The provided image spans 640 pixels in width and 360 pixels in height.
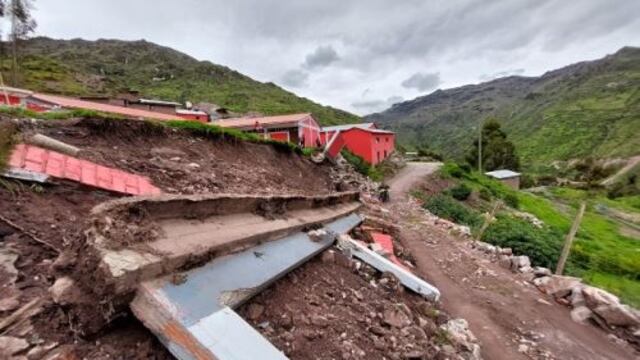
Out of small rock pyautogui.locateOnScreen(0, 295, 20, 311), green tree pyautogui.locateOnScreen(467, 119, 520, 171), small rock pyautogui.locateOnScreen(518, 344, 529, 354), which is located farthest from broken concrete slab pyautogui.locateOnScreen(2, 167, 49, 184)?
green tree pyautogui.locateOnScreen(467, 119, 520, 171)

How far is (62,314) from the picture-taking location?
1.89 m

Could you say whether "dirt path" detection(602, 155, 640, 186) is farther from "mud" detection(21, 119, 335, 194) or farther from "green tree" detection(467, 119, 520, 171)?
"mud" detection(21, 119, 335, 194)

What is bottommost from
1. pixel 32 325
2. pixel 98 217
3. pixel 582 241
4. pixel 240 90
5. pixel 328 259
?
pixel 582 241

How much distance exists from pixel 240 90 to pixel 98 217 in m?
76.2

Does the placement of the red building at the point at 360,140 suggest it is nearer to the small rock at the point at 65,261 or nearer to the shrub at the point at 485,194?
the shrub at the point at 485,194

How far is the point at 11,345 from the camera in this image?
1.70 m

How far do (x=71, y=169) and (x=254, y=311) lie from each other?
3.01 meters

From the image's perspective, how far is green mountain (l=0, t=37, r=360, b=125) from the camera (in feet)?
148

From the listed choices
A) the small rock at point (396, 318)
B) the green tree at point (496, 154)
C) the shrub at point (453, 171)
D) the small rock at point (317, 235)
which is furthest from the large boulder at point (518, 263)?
the green tree at point (496, 154)

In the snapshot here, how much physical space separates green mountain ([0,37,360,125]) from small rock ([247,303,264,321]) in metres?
42.0

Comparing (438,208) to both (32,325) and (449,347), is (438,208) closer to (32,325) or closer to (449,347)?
Result: (449,347)

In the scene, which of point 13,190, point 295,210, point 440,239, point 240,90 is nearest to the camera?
point 13,190

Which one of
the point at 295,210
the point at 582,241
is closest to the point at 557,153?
the point at 582,241

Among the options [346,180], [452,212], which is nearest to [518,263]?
[346,180]
